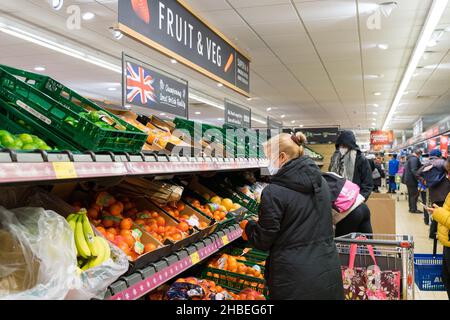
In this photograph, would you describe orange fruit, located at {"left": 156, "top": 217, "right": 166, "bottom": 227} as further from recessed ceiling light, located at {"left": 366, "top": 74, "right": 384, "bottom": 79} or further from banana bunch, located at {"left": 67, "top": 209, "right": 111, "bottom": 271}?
recessed ceiling light, located at {"left": 366, "top": 74, "right": 384, "bottom": 79}

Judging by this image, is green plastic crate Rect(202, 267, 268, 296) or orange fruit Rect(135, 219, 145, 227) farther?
green plastic crate Rect(202, 267, 268, 296)

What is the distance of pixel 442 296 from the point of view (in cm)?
486

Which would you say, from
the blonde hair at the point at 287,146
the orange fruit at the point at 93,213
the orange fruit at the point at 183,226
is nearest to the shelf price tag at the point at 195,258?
the orange fruit at the point at 183,226

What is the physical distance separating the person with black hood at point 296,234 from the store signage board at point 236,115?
2.22 meters

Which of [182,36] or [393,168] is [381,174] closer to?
[393,168]

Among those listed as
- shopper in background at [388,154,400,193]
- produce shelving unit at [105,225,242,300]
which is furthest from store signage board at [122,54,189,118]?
shopper in background at [388,154,400,193]

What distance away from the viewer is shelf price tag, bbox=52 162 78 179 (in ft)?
4.21

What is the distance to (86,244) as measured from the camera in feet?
5.22

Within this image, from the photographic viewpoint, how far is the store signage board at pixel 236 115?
4.58 metres

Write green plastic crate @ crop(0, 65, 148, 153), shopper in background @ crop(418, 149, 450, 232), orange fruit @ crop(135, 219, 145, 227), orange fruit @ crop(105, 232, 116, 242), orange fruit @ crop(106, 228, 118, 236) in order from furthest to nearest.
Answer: shopper in background @ crop(418, 149, 450, 232), orange fruit @ crop(135, 219, 145, 227), orange fruit @ crop(106, 228, 118, 236), orange fruit @ crop(105, 232, 116, 242), green plastic crate @ crop(0, 65, 148, 153)

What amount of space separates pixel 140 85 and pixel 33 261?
1580 mm

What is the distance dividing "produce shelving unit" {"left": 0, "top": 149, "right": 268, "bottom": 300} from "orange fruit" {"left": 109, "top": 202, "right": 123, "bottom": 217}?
1.21 feet

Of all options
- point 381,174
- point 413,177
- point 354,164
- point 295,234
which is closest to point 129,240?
point 295,234

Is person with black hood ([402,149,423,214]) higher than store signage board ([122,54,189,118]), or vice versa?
store signage board ([122,54,189,118])
